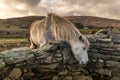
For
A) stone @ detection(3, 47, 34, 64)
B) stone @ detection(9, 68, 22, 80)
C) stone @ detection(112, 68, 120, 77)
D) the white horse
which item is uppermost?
the white horse

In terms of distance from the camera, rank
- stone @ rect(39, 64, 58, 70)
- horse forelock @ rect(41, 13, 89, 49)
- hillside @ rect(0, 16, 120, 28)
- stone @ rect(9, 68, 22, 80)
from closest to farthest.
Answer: stone @ rect(9, 68, 22, 80)
stone @ rect(39, 64, 58, 70)
horse forelock @ rect(41, 13, 89, 49)
hillside @ rect(0, 16, 120, 28)

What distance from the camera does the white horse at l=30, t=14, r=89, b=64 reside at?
706 cm

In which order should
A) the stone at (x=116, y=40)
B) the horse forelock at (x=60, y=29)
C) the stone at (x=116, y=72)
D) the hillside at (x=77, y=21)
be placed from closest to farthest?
the horse forelock at (x=60, y=29) < the stone at (x=116, y=72) < the stone at (x=116, y=40) < the hillside at (x=77, y=21)

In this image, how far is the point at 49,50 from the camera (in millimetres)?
6863

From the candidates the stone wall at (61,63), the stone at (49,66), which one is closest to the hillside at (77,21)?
the stone wall at (61,63)

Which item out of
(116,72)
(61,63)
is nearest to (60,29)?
(61,63)

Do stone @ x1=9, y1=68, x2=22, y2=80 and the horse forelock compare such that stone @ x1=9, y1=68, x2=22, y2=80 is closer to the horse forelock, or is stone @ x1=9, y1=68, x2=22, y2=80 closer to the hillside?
the horse forelock

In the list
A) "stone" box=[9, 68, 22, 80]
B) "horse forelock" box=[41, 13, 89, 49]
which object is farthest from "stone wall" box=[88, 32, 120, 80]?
"stone" box=[9, 68, 22, 80]

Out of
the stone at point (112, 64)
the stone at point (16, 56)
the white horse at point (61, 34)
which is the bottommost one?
the stone at point (112, 64)

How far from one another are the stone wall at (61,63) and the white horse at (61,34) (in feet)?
0.52

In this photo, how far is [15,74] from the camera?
246 inches

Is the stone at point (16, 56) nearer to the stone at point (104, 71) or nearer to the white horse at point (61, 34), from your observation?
the white horse at point (61, 34)

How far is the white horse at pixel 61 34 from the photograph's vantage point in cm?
706

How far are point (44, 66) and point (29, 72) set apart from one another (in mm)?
398
